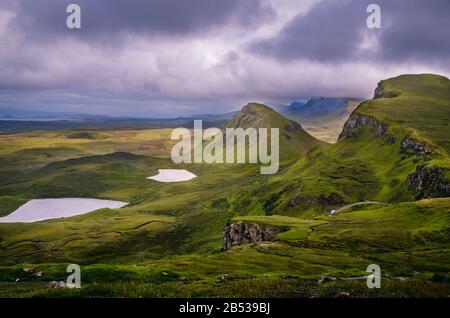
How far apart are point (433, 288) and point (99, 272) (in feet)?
118

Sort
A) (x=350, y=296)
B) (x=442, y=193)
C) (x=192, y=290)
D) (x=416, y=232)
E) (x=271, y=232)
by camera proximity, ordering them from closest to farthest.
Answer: (x=350, y=296), (x=192, y=290), (x=416, y=232), (x=271, y=232), (x=442, y=193)

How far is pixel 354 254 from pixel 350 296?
64.4 m

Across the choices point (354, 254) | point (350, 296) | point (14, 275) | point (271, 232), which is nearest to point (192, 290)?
point (350, 296)

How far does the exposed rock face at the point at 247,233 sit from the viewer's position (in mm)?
139750

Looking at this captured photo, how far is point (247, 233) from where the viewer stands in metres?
150

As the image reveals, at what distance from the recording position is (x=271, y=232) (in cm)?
13950

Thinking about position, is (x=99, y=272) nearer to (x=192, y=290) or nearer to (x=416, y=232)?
(x=192, y=290)

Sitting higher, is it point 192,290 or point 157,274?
point 192,290

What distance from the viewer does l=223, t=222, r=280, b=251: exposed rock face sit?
5502 inches

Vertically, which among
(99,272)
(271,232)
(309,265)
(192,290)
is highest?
(192,290)

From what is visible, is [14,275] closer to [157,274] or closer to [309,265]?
[157,274]

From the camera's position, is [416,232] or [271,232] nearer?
[416,232]

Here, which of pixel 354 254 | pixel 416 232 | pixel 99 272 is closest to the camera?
pixel 99 272
